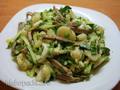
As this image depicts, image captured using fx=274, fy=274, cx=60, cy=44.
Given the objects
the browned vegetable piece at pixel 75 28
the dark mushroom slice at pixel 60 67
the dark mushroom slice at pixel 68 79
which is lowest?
the dark mushroom slice at pixel 68 79

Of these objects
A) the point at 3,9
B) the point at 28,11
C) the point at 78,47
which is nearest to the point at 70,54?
the point at 78,47

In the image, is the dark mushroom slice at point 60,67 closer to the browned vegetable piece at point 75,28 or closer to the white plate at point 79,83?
the white plate at point 79,83

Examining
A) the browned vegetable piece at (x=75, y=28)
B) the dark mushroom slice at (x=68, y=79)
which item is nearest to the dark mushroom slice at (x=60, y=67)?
the dark mushroom slice at (x=68, y=79)

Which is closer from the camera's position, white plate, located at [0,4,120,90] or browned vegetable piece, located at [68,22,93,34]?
white plate, located at [0,4,120,90]

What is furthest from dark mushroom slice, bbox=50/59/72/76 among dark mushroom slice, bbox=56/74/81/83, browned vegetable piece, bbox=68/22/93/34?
browned vegetable piece, bbox=68/22/93/34

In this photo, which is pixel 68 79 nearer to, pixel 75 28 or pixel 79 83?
pixel 79 83

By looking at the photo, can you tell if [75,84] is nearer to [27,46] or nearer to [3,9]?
[27,46]

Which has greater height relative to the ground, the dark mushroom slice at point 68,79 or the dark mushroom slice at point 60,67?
the dark mushroom slice at point 60,67

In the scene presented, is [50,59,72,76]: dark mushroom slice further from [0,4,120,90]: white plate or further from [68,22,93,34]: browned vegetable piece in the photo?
[68,22,93,34]: browned vegetable piece

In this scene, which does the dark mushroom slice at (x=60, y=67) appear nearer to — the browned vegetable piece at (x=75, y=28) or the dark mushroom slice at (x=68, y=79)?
the dark mushroom slice at (x=68, y=79)

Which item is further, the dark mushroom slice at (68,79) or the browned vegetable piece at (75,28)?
the browned vegetable piece at (75,28)

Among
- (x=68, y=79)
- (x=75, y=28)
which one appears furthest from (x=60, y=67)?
(x=75, y=28)
